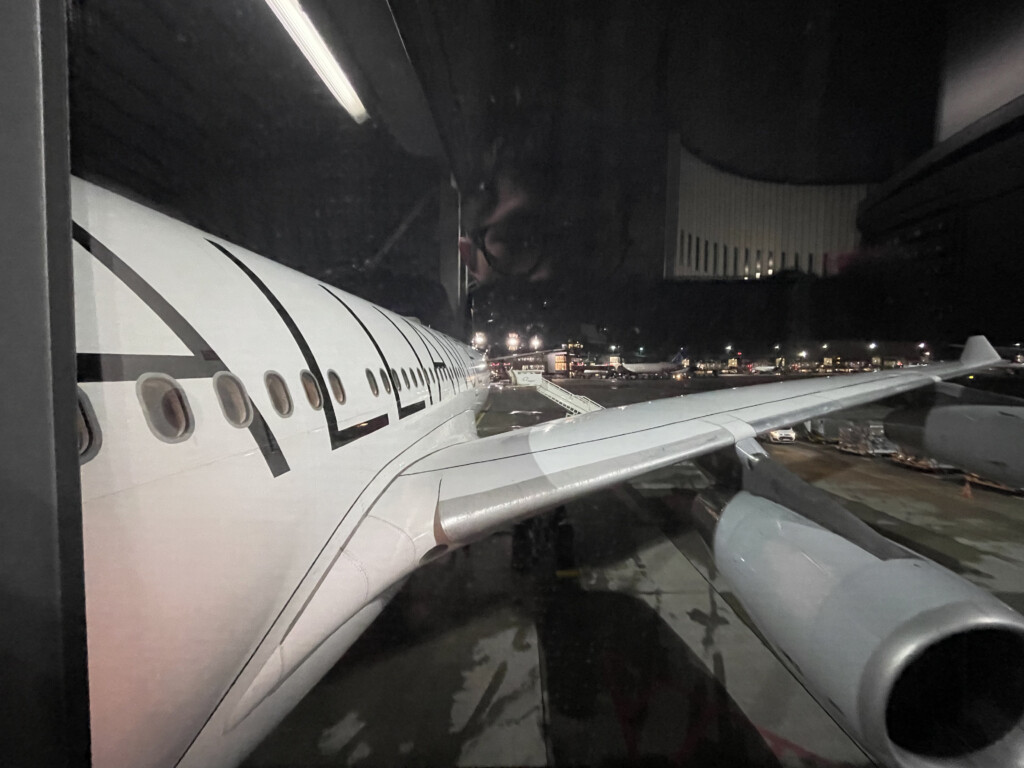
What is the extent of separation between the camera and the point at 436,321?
14.1m

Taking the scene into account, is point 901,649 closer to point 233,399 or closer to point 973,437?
point 233,399

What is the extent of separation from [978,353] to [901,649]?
580cm

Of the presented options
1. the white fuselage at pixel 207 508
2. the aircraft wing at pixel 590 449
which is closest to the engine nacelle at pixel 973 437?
the aircraft wing at pixel 590 449

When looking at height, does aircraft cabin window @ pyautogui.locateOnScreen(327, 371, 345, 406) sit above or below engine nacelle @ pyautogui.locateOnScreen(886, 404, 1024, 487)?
above

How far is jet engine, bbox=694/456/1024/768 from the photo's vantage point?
1.38 metres

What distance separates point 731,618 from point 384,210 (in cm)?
938

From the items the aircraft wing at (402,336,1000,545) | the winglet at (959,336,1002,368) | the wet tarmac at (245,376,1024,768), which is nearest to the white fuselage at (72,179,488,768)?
the aircraft wing at (402,336,1000,545)

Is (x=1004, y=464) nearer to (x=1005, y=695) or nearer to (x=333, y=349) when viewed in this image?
(x=1005, y=695)

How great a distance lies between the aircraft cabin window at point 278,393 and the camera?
1.64 m

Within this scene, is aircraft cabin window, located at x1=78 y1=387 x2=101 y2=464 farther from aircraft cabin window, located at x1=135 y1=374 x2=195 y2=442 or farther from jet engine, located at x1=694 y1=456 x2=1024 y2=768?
jet engine, located at x1=694 y1=456 x2=1024 y2=768

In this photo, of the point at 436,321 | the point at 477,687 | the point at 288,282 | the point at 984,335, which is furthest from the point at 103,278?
the point at 436,321

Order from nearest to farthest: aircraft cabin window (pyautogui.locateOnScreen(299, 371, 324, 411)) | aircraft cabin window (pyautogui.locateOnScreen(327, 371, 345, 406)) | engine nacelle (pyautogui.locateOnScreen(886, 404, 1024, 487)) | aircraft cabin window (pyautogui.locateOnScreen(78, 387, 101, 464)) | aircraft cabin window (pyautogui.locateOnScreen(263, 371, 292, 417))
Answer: aircraft cabin window (pyautogui.locateOnScreen(78, 387, 101, 464)) < aircraft cabin window (pyautogui.locateOnScreen(263, 371, 292, 417)) < aircraft cabin window (pyautogui.locateOnScreen(299, 371, 324, 411)) < aircraft cabin window (pyautogui.locateOnScreen(327, 371, 345, 406)) < engine nacelle (pyautogui.locateOnScreen(886, 404, 1024, 487))

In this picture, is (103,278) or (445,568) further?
(445,568)

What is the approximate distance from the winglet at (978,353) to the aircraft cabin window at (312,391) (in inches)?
269
